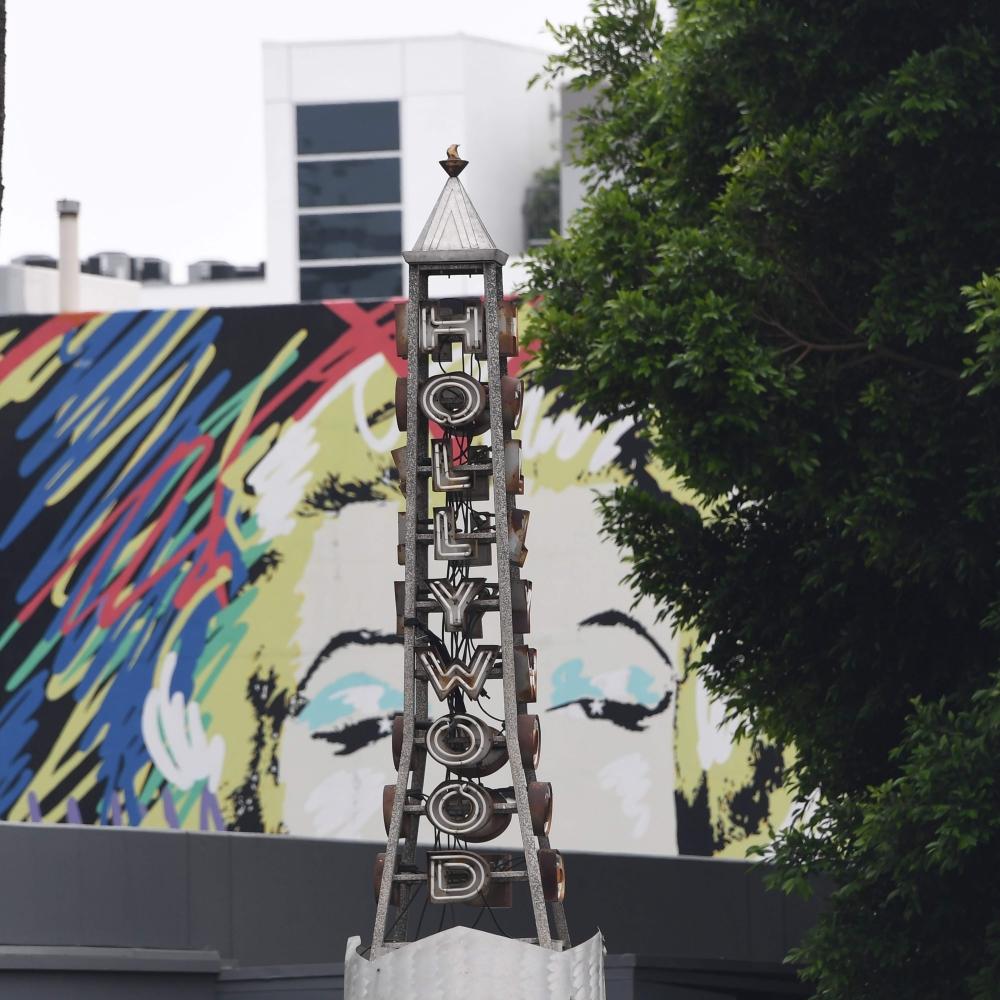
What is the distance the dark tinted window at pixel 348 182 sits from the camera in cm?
5094

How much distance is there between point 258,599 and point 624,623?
2914 millimetres

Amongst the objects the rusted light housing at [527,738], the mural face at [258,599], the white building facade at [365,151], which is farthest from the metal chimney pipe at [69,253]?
the white building facade at [365,151]

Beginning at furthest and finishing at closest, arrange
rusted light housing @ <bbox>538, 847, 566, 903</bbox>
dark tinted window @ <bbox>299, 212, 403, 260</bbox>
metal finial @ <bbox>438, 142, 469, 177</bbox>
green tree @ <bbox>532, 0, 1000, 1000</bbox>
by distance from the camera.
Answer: dark tinted window @ <bbox>299, 212, 403, 260</bbox> → green tree @ <bbox>532, 0, 1000, 1000</bbox> → metal finial @ <bbox>438, 142, 469, 177</bbox> → rusted light housing @ <bbox>538, 847, 566, 903</bbox>

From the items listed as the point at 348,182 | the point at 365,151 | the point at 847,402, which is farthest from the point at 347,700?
the point at 365,151

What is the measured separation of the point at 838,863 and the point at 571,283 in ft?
11.7

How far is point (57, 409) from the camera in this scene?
17.5 meters

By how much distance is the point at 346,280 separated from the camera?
5134 centimetres

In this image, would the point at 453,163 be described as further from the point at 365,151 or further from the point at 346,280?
the point at 365,151

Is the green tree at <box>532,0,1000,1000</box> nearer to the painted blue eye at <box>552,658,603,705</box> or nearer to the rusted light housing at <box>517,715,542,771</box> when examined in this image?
the rusted light housing at <box>517,715,542,771</box>

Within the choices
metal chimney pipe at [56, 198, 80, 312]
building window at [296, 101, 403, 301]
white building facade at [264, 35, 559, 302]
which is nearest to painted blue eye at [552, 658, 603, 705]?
metal chimney pipe at [56, 198, 80, 312]

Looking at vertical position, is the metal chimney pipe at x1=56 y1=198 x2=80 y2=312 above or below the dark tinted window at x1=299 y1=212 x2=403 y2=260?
below

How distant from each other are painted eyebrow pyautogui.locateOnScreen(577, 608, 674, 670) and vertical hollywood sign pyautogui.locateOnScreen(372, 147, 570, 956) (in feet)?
24.9

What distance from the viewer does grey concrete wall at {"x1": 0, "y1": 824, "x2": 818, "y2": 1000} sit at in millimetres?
11297

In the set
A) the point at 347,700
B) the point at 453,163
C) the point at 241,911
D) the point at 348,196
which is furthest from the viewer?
the point at 348,196
